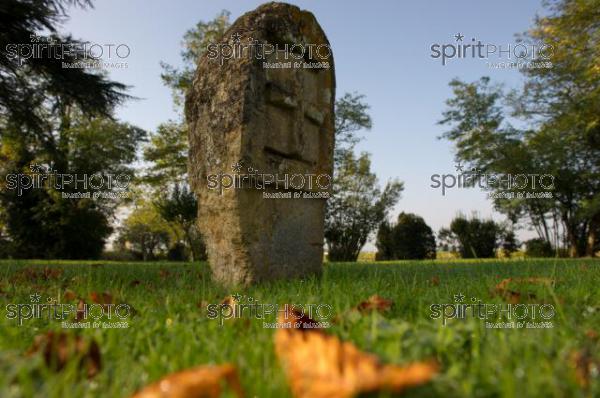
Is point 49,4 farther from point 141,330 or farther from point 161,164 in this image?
point 161,164

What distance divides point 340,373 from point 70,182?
69.9ft

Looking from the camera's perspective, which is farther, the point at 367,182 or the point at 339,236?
the point at 367,182

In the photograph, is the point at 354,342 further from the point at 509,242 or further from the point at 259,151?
the point at 509,242

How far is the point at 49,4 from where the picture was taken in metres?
8.03

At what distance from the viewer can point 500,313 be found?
2.09m

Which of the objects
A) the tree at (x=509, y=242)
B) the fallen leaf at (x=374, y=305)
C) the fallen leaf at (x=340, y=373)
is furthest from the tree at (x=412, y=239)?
the fallen leaf at (x=340, y=373)

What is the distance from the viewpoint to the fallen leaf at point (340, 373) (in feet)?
2.50

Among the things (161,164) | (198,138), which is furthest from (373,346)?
(161,164)

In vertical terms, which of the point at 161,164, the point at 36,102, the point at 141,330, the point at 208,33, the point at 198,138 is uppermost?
the point at 208,33

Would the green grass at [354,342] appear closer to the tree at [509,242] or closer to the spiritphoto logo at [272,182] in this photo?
the spiritphoto logo at [272,182]

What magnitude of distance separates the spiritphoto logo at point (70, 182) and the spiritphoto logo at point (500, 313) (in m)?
17.4

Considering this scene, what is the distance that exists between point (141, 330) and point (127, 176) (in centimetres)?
2406

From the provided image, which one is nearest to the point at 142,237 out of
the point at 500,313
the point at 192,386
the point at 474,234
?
the point at 474,234

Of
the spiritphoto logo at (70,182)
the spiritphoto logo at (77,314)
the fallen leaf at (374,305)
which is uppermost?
the spiritphoto logo at (70,182)
